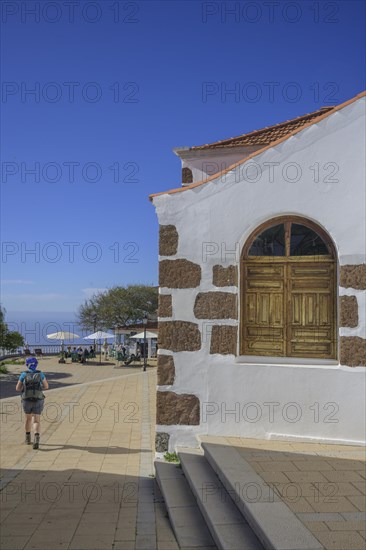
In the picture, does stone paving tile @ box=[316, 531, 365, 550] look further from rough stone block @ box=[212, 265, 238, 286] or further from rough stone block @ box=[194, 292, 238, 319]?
rough stone block @ box=[212, 265, 238, 286]

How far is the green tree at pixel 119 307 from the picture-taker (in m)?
40.2

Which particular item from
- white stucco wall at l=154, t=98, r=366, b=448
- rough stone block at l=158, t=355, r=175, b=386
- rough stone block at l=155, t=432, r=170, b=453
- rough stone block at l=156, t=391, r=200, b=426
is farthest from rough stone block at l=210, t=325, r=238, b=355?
rough stone block at l=155, t=432, r=170, b=453

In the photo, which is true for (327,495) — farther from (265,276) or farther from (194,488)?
(265,276)

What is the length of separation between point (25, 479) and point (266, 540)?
13.8 feet

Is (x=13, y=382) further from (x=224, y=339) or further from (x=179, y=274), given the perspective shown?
(x=224, y=339)

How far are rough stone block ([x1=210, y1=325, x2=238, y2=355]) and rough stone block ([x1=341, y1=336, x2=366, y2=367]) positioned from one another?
1.29m

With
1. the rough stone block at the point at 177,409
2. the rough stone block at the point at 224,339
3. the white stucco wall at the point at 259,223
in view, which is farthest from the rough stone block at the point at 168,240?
the rough stone block at the point at 177,409

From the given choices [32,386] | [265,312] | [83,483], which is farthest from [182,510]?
[32,386]

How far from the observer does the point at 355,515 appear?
12.9 feet

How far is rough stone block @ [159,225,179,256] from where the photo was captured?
6.51 meters

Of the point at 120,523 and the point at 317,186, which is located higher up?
the point at 317,186

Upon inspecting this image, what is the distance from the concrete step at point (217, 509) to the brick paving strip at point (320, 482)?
10.2 inches

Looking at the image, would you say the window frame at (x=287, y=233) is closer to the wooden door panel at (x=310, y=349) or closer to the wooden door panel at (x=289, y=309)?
the wooden door panel at (x=289, y=309)

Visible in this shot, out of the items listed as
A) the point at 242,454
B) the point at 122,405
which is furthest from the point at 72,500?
the point at 122,405
